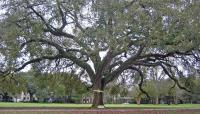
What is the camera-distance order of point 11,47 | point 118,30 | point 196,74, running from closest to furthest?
point 118,30 < point 11,47 < point 196,74

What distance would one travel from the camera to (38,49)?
114 ft

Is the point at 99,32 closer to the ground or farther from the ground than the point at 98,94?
farther from the ground

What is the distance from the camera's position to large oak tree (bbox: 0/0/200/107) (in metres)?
30.2

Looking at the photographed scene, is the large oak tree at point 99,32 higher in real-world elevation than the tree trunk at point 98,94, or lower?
higher

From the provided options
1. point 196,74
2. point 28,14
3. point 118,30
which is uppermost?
point 28,14

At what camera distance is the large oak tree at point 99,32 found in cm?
3017

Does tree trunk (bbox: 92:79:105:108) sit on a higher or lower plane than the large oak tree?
lower

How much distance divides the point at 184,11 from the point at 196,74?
8.76 m

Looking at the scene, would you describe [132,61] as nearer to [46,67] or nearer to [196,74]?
Result: [196,74]

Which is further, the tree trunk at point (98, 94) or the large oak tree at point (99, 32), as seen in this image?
the tree trunk at point (98, 94)

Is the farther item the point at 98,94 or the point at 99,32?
the point at 98,94

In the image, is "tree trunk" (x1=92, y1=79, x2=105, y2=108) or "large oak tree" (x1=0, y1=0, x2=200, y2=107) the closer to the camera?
"large oak tree" (x1=0, y1=0, x2=200, y2=107)

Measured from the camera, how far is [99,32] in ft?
98.5

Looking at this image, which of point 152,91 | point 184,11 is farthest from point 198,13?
point 152,91
